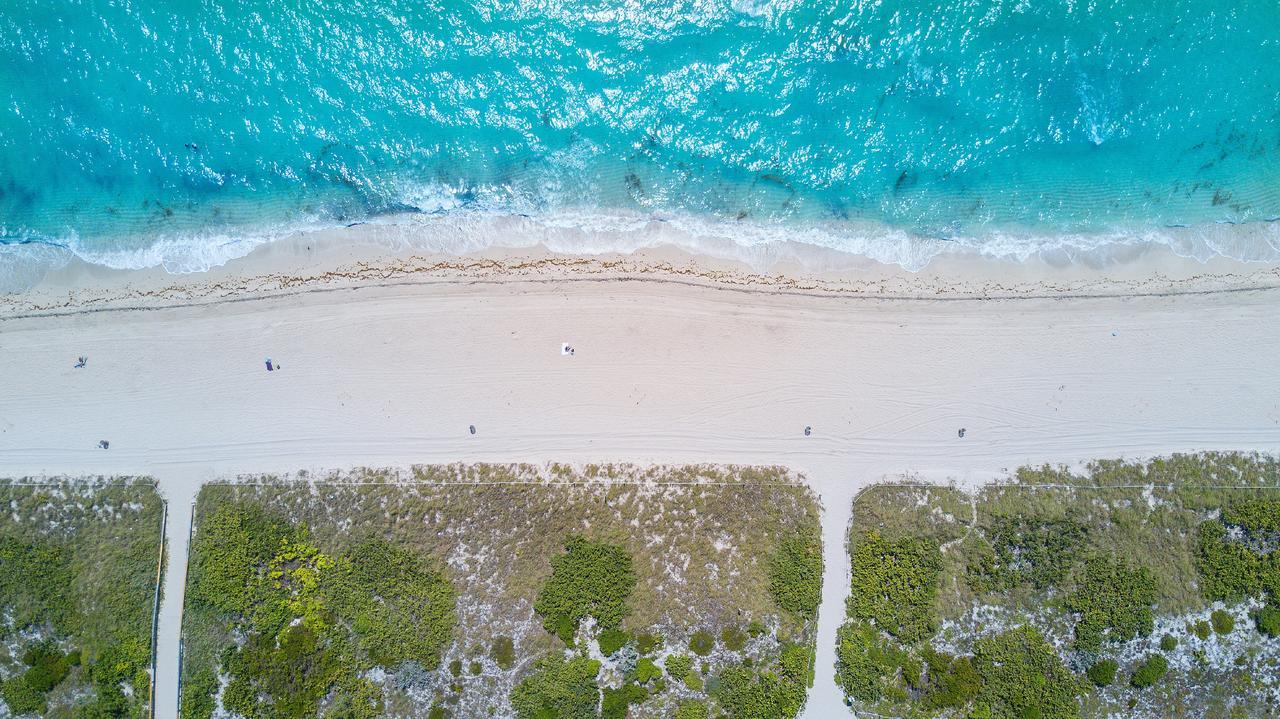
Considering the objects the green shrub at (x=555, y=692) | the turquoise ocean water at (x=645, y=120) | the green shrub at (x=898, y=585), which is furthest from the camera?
the turquoise ocean water at (x=645, y=120)

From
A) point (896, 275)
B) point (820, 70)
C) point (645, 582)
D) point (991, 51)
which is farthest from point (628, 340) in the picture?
point (991, 51)

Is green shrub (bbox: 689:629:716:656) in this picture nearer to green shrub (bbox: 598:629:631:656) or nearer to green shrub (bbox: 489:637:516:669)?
green shrub (bbox: 598:629:631:656)

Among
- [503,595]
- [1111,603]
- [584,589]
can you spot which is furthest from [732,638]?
[1111,603]

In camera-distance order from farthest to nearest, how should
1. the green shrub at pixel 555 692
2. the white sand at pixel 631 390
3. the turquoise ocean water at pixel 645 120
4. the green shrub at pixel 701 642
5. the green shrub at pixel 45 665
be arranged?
1. the turquoise ocean water at pixel 645 120
2. the white sand at pixel 631 390
3. the green shrub at pixel 701 642
4. the green shrub at pixel 555 692
5. the green shrub at pixel 45 665

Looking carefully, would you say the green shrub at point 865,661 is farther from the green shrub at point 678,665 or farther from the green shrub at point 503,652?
the green shrub at point 503,652

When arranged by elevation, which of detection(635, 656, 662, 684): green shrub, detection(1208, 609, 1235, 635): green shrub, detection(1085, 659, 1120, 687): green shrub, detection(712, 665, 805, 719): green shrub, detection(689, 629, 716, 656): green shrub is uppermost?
detection(1208, 609, 1235, 635): green shrub

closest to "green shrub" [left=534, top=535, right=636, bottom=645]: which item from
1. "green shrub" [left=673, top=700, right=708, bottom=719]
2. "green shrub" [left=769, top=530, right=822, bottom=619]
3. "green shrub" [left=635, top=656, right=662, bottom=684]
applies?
"green shrub" [left=635, top=656, right=662, bottom=684]

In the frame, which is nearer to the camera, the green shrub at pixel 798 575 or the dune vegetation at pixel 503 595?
the dune vegetation at pixel 503 595

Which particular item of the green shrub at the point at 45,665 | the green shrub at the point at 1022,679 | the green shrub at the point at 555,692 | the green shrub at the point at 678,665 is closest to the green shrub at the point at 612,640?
the green shrub at the point at 555,692
